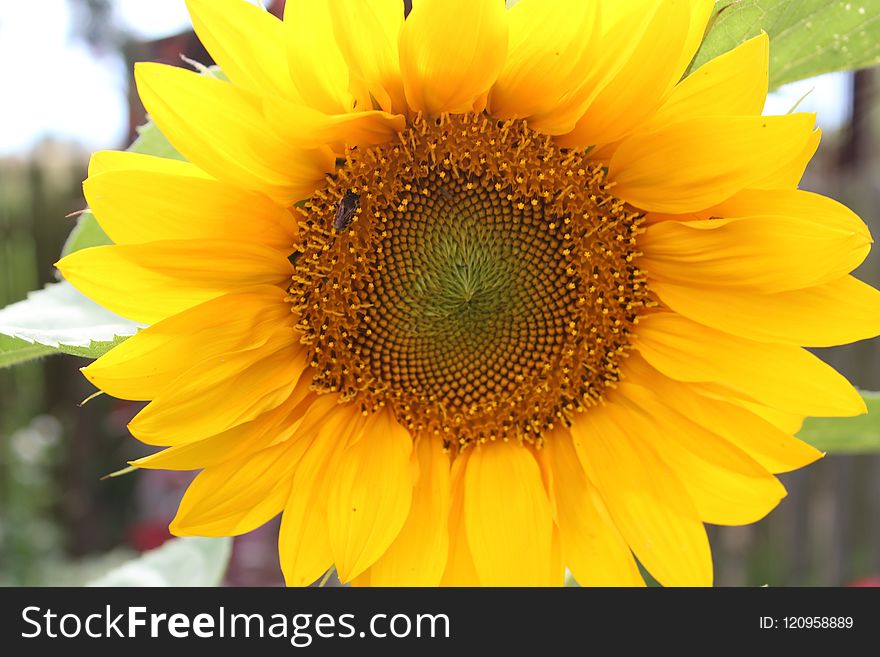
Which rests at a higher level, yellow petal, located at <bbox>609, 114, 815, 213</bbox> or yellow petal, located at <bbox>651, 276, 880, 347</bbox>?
yellow petal, located at <bbox>609, 114, 815, 213</bbox>

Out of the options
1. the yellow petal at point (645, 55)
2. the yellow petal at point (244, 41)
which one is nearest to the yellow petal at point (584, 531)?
the yellow petal at point (645, 55)

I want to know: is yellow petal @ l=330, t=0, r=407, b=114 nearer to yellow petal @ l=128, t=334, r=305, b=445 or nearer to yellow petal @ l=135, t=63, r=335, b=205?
yellow petal @ l=135, t=63, r=335, b=205

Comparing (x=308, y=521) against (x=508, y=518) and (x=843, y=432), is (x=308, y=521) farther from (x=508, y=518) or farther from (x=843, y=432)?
(x=843, y=432)

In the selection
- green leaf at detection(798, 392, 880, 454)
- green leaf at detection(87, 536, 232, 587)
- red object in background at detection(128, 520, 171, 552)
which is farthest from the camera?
red object in background at detection(128, 520, 171, 552)

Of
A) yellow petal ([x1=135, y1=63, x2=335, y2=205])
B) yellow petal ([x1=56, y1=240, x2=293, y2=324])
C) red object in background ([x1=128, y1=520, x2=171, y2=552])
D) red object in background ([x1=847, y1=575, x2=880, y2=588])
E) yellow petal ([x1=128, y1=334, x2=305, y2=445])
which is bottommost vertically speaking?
red object in background ([x1=128, y1=520, x2=171, y2=552])

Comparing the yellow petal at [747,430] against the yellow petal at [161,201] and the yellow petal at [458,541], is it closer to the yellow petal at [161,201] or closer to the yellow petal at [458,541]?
the yellow petal at [458,541]

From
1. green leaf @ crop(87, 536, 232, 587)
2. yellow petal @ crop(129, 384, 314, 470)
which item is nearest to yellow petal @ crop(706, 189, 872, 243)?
yellow petal @ crop(129, 384, 314, 470)
